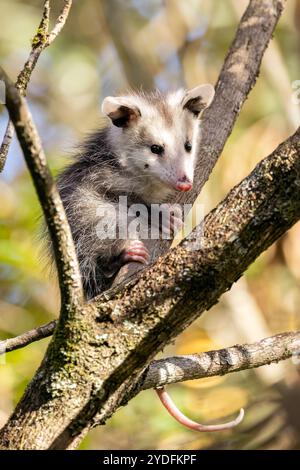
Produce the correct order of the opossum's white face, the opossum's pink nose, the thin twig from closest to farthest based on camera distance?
the thin twig → the opossum's pink nose → the opossum's white face

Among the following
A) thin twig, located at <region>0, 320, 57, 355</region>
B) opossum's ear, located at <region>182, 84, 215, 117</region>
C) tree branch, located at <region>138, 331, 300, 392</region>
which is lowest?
tree branch, located at <region>138, 331, 300, 392</region>

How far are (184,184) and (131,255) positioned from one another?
1.33ft

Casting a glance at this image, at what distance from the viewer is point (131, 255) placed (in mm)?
3035

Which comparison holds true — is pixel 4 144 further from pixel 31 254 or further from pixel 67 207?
pixel 31 254

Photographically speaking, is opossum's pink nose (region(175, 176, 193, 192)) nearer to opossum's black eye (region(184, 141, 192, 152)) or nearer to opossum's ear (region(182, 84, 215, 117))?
opossum's black eye (region(184, 141, 192, 152))

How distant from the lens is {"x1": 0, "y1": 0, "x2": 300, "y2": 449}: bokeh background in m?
4.86

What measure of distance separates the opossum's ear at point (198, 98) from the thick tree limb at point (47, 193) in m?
1.81

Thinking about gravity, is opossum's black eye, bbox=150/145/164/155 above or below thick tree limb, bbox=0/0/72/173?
above

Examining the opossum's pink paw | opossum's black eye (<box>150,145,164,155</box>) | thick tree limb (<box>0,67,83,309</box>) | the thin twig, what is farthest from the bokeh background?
thick tree limb (<box>0,67,83,309</box>)

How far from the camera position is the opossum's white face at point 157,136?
340cm

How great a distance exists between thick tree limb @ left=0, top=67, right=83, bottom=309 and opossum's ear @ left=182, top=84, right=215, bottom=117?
181cm

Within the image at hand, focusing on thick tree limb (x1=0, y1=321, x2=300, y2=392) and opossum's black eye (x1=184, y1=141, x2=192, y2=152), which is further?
opossum's black eye (x1=184, y1=141, x2=192, y2=152)

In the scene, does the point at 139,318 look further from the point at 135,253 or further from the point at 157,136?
the point at 157,136

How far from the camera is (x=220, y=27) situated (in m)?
7.24
